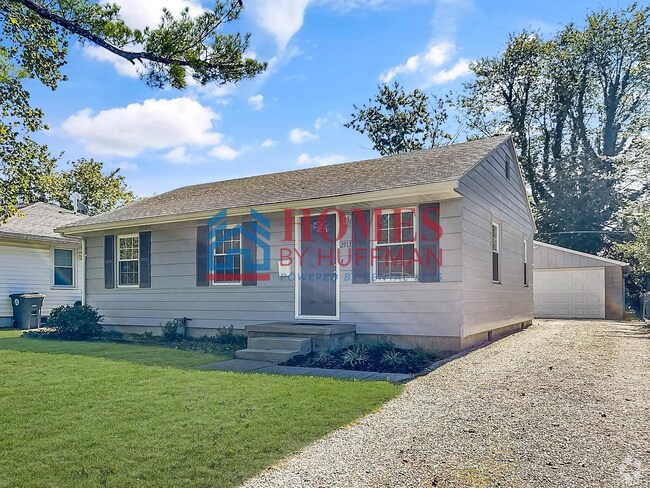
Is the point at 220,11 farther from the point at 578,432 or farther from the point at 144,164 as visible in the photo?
the point at 144,164

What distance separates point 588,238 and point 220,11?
2361 centimetres

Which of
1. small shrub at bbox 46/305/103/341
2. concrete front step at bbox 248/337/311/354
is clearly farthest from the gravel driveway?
small shrub at bbox 46/305/103/341

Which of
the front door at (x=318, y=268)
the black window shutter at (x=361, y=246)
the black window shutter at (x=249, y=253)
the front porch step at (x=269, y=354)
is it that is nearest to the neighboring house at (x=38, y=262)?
the black window shutter at (x=249, y=253)

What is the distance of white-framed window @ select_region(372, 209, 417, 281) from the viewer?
860 cm

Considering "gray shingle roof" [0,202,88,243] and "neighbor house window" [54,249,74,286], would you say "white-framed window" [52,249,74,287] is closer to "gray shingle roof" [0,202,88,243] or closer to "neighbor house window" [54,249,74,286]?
"neighbor house window" [54,249,74,286]

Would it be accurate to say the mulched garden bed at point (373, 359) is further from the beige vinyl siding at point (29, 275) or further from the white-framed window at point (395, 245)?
the beige vinyl siding at point (29, 275)

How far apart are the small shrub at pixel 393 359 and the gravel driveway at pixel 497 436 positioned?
2.47ft

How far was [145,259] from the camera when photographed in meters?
11.5

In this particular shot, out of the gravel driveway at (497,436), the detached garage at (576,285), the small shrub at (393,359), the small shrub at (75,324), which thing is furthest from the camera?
the detached garage at (576,285)

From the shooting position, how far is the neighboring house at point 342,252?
8.27 metres

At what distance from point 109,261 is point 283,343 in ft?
19.8

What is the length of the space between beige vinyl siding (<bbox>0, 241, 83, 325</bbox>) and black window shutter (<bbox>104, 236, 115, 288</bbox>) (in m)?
3.17

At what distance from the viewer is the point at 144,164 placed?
79.8 ft

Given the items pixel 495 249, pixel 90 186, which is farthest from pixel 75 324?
pixel 90 186
